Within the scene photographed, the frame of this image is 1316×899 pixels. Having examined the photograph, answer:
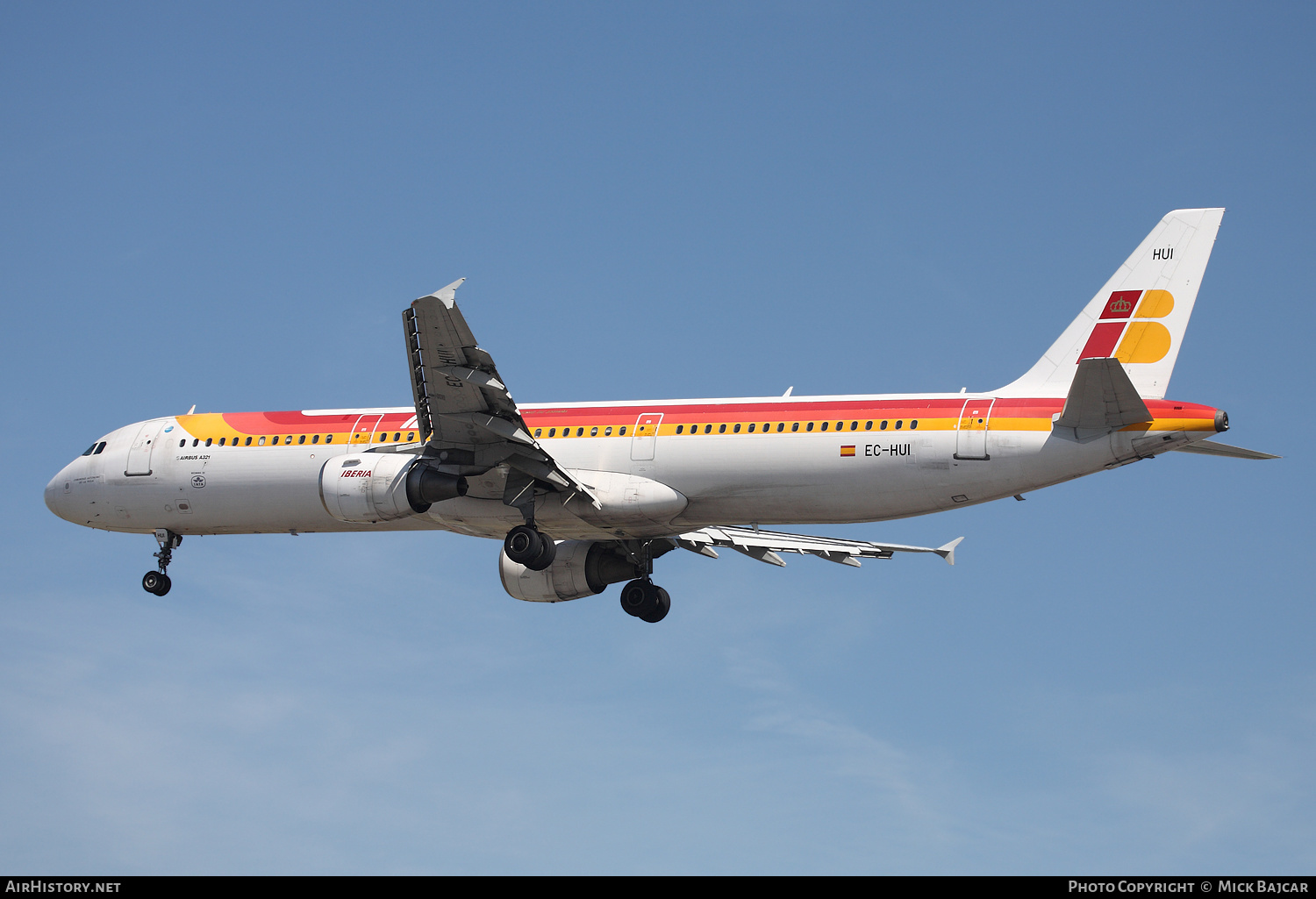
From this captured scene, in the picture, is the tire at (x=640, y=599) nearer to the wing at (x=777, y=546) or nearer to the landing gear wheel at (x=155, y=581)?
the wing at (x=777, y=546)

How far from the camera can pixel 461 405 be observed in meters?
27.8

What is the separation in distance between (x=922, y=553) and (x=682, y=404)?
24.8 ft

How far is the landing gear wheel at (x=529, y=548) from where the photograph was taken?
28.8 m

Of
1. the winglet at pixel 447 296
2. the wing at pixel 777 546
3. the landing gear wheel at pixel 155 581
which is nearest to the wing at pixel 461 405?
the winglet at pixel 447 296

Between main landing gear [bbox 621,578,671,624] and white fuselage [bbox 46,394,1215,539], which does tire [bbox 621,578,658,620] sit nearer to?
main landing gear [bbox 621,578,671,624]

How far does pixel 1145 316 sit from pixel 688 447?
9.03 m

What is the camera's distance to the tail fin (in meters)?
26.9

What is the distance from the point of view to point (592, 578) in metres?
33.2

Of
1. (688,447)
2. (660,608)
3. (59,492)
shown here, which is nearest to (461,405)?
(688,447)

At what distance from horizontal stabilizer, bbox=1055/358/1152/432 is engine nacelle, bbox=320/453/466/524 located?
1169 centimetres

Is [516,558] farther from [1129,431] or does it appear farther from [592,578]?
[1129,431]

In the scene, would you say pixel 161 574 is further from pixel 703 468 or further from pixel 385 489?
pixel 703 468

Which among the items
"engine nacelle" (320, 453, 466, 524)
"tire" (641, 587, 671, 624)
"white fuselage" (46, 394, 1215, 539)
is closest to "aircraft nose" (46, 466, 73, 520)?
"white fuselage" (46, 394, 1215, 539)
